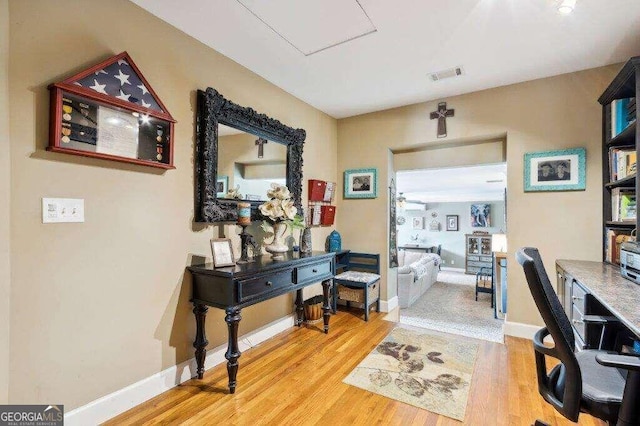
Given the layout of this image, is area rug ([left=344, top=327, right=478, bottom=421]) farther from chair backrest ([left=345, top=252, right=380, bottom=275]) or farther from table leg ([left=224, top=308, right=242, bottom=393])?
chair backrest ([left=345, top=252, right=380, bottom=275])

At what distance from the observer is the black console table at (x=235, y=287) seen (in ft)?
6.48

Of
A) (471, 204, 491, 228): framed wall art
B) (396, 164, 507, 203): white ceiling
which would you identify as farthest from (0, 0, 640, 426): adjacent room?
(471, 204, 491, 228): framed wall art

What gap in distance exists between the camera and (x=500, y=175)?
552 centimetres

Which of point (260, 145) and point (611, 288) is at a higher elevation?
point (260, 145)

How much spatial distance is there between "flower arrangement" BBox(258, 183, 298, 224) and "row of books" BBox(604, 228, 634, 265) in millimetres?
2616

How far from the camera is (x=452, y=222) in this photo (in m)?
10.2

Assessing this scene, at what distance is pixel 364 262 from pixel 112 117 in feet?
9.96

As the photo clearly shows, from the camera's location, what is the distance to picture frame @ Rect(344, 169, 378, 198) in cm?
383

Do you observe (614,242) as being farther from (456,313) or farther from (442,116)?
(456,313)

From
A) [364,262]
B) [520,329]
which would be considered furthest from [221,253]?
[520,329]

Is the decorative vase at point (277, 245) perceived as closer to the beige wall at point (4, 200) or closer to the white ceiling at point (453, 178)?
the beige wall at point (4, 200)

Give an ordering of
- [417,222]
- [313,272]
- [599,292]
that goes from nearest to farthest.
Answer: [599,292]
[313,272]
[417,222]

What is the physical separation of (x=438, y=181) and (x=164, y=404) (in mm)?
5774

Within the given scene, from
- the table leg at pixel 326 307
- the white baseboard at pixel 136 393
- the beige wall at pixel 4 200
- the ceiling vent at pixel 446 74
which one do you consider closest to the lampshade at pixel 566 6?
the ceiling vent at pixel 446 74
